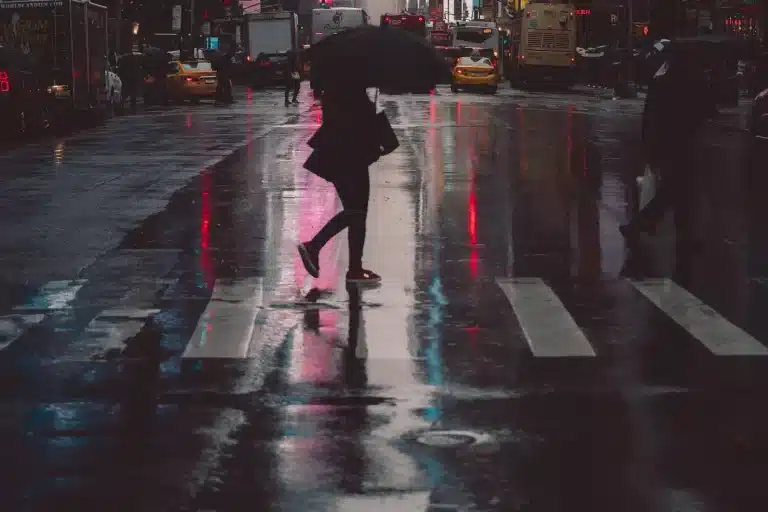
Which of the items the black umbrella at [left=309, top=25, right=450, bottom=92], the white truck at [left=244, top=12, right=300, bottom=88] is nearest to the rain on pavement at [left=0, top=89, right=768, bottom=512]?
the black umbrella at [left=309, top=25, right=450, bottom=92]

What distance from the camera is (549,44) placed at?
70312mm

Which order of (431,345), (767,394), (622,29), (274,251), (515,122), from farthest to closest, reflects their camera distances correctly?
(622,29)
(515,122)
(274,251)
(431,345)
(767,394)

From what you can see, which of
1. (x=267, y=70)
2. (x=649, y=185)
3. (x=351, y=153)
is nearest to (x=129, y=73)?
(x=267, y=70)

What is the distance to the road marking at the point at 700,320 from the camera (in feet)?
31.7

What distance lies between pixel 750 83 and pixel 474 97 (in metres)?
12.4

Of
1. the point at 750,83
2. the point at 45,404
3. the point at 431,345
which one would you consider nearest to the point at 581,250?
the point at 431,345

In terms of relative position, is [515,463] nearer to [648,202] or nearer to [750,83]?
[648,202]

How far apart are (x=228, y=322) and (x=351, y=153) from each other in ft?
7.38

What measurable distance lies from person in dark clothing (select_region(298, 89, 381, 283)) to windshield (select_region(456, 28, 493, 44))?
74.3 metres

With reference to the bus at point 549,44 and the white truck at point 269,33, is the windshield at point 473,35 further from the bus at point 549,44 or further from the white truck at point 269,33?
the bus at point 549,44

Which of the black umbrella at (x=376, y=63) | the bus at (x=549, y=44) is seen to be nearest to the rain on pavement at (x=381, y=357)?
the black umbrella at (x=376, y=63)

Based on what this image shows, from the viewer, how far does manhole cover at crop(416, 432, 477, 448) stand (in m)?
7.21

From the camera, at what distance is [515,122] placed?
3891 cm

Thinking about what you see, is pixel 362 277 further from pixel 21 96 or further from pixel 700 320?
pixel 21 96
